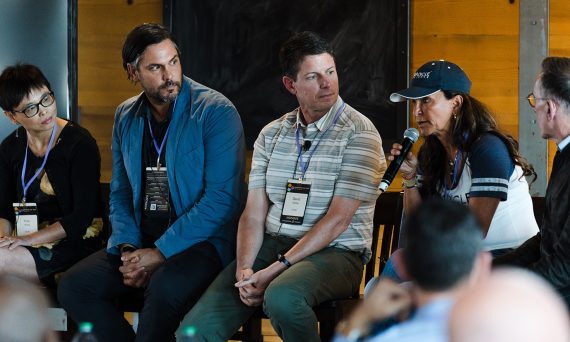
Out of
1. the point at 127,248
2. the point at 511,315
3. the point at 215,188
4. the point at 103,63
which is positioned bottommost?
the point at 127,248

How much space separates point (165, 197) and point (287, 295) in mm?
822

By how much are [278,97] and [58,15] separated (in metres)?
1.28

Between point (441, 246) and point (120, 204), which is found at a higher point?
point (441, 246)

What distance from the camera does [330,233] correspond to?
319 centimetres

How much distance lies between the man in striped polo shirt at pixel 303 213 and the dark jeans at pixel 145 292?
0.37ft

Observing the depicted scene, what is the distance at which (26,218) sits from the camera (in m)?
3.77

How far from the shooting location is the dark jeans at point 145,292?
10.7ft

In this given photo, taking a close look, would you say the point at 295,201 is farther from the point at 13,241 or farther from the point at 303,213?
the point at 13,241

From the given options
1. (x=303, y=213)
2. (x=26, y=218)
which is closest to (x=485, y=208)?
(x=303, y=213)

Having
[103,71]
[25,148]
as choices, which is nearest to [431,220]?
[25,148]

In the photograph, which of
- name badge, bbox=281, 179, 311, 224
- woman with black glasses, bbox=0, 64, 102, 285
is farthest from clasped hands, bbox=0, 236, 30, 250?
name badge, bbox=281, 179, 311, 224

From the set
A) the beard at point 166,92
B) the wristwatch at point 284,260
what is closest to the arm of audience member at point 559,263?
the wristwatch at point 284,260

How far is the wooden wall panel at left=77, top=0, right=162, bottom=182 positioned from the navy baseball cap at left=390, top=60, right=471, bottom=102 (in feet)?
6.45

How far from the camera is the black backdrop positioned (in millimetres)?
4375
